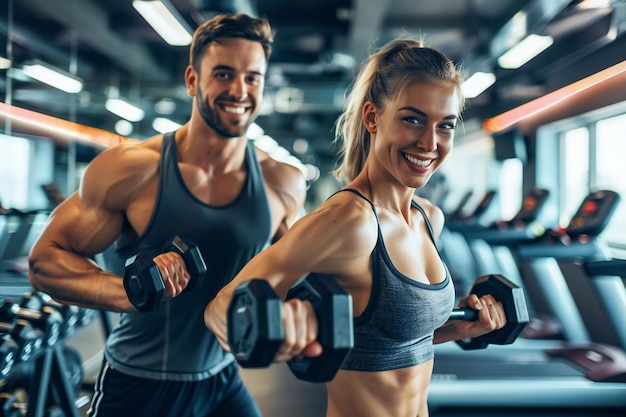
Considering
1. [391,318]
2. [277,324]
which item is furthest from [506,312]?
[277,324]

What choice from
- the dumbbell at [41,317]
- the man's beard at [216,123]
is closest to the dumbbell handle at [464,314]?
the man's beard at [216,123]

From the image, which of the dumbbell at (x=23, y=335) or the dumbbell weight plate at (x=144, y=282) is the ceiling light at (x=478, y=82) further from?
the dumbbell weight plate at (x=144, y=282)

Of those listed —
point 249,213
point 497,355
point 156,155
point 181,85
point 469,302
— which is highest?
point 181,85

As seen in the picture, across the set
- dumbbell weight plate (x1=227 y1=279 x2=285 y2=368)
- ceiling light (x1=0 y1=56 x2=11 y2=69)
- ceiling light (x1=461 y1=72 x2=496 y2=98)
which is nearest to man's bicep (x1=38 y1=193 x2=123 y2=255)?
dumbbell weight plate (x1=227 y1=279 x2=285 y2=368)

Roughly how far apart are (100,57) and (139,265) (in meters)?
6.57

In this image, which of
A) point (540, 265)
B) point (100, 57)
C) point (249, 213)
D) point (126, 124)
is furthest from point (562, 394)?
point (100, 57)

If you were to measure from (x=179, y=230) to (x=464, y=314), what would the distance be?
0.79m

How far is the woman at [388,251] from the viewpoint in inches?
43.1

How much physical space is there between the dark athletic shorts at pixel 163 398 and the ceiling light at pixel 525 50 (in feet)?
12.6

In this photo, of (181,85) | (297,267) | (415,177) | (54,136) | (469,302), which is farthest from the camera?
(181,85)

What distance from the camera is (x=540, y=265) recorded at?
4.46m

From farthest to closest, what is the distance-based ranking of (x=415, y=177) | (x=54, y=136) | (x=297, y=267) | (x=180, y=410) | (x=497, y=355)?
1. (x=54, y=136)
2. (x=497, y=355)
3. (x=180, y=410)
4. (x=415, y=177)
5. (x=297, y=267)

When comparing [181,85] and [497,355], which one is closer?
[497,355]

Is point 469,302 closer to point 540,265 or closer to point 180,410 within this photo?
point 180,410
